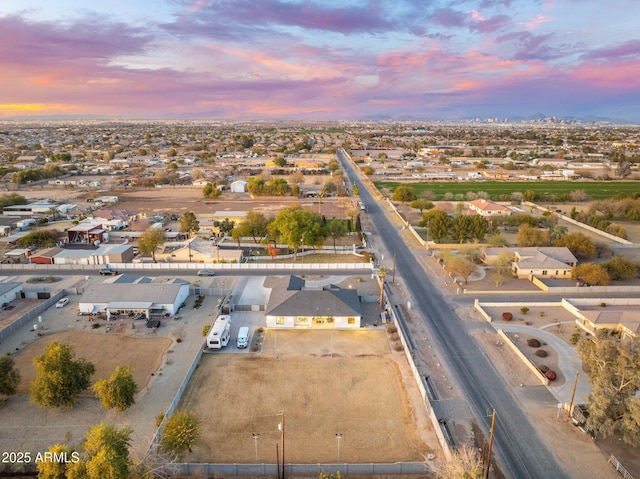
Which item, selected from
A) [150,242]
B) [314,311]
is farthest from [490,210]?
[150,242]

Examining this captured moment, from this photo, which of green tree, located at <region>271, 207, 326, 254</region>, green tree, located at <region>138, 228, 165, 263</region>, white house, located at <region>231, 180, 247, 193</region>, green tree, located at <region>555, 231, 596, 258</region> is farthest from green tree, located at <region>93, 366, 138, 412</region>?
white house, located at <region>231, 180, 247, 193</region>

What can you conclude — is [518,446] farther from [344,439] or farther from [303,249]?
[303,249]

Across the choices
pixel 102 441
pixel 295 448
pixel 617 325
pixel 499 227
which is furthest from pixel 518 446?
pixel 499 227

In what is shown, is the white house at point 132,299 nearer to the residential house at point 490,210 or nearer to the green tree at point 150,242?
the green tree at point 150,242

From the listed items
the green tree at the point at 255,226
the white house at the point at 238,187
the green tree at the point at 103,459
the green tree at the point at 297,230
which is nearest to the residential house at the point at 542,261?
the green tree at the point at 297,230

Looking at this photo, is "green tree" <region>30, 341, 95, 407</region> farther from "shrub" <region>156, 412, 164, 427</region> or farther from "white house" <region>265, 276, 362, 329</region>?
"white house" <region>265, 276, 362, 329</region>

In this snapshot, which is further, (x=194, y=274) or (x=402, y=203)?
(x=402, y=203)

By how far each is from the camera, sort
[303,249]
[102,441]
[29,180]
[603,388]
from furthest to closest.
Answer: [29,180] < [303,249] < [603,388] < [102,441]
